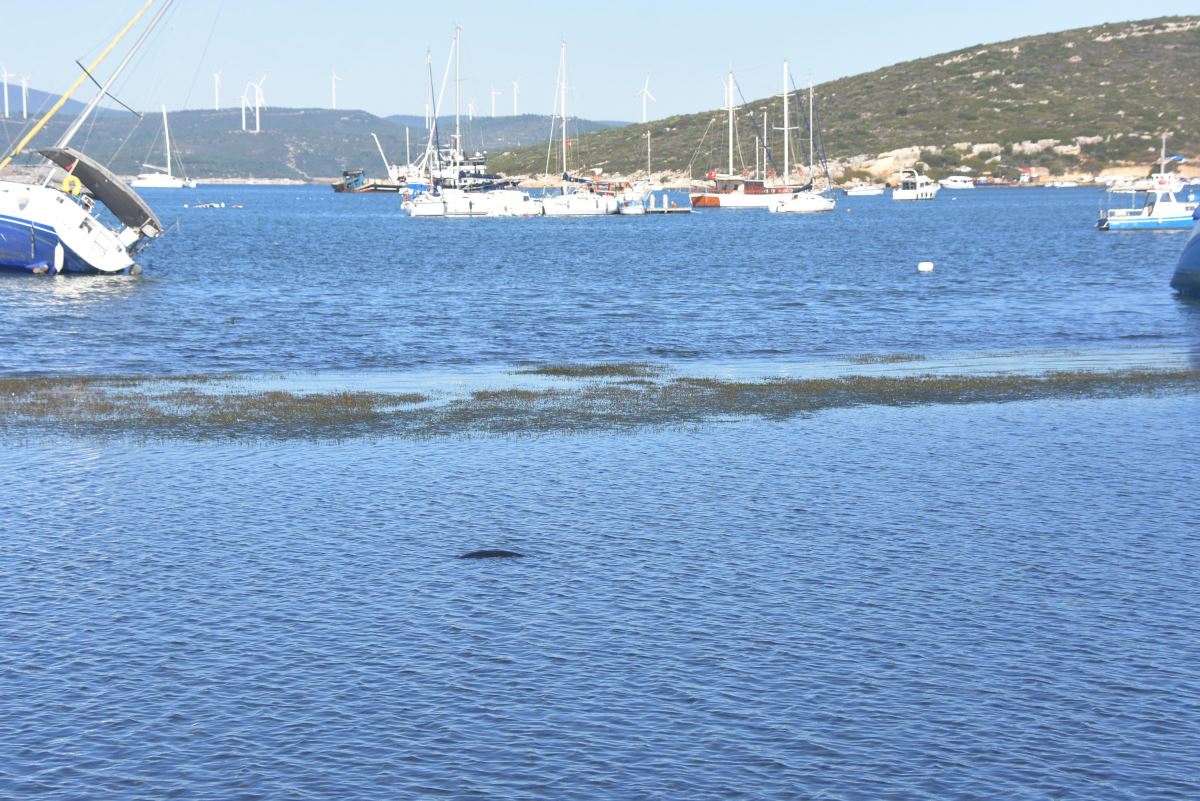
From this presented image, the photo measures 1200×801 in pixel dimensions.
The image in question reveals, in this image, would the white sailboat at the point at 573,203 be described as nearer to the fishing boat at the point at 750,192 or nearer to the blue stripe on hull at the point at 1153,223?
the fishing boat at the point at 750,192

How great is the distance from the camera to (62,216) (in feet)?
218

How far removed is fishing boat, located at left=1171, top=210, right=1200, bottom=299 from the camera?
190 feet

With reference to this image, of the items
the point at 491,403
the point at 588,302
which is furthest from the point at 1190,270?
the point at 491,403

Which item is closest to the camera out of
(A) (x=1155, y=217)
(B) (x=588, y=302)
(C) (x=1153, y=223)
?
(B) (x=588, y=302)

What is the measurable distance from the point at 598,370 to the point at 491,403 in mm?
6619

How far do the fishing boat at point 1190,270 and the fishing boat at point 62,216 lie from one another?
4702 centimetres

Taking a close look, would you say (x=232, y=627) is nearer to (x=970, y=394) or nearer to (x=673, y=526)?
(x=673, y=526)

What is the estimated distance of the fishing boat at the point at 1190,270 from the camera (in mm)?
58031

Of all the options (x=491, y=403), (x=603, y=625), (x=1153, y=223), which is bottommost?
(x=603, y=625)

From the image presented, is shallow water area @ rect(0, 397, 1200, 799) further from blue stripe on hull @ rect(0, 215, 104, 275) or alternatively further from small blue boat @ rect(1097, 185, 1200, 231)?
small blue boat @ rect(1097, 185, 1200, 231)

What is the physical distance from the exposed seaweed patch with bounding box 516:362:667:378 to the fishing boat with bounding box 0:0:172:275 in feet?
114

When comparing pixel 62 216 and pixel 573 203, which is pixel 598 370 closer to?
pixel 62 216

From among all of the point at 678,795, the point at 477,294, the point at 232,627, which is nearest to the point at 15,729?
the point at 232,627

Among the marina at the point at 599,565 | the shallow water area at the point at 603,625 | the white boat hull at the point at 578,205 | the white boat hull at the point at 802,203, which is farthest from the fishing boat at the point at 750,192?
the shallow water area at the point at 603,625
